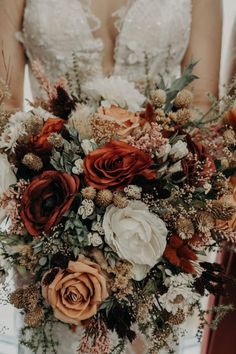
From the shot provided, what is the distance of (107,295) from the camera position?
2.91 ft

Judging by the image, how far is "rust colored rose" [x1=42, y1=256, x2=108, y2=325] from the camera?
0.87 metres

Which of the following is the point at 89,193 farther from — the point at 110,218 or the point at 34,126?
the point at 34,126

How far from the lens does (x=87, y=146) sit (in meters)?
0.91

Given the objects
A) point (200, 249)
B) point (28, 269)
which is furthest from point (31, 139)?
point (200, 249)

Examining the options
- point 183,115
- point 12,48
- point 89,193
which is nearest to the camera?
point 89,193

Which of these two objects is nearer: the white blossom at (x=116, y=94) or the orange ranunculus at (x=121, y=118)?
the orange ranunculus at (x=121, y=118)

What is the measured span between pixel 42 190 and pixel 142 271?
0.69 feet

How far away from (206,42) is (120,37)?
24cm

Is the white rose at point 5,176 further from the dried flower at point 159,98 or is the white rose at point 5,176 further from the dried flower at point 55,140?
the dried flower at point 159,98

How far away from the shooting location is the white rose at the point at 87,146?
91 centimetres

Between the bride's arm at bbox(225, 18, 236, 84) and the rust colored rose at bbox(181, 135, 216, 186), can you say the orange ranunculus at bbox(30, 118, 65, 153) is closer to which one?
the rust colored rose at bbox(181, 135, 216, 186)

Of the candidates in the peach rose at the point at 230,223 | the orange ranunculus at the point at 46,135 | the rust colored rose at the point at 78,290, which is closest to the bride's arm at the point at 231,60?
the peach rose at the point at 230,223

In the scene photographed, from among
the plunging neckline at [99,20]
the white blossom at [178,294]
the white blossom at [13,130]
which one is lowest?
the white blossom at [178,294]

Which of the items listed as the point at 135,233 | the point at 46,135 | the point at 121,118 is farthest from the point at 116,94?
the point at 135,233
